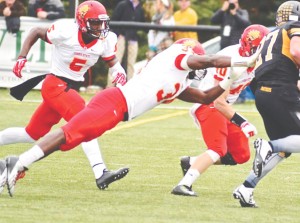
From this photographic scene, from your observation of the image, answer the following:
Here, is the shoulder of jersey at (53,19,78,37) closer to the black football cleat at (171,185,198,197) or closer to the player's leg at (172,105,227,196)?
the player's leg at (172,105,227,196)

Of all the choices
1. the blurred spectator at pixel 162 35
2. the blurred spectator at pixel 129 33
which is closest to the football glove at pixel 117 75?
the blurred spectator at pixel 129 33

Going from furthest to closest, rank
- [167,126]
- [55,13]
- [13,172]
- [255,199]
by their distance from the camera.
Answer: [55,13], [167,126], [255,199], [13,172]

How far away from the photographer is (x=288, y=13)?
8.71m

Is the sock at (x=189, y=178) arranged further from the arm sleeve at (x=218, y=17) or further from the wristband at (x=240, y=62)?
the arm sleeve at (x=218, y=17)

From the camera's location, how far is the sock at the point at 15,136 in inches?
381

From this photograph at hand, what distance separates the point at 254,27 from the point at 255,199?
4.45 ft

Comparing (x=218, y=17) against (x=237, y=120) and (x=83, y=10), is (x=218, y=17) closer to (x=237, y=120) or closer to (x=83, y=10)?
(x=83, y=10)

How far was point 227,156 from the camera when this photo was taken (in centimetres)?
976

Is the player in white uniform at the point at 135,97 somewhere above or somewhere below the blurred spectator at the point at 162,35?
above

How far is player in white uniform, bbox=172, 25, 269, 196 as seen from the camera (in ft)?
29.3

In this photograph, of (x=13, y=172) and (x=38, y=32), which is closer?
(x=13, y=172)

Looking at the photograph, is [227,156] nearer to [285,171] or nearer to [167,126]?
[285,171]

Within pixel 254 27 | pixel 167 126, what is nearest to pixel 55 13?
pixel 167 126

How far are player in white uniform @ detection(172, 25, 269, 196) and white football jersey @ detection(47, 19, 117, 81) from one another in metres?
0.98
